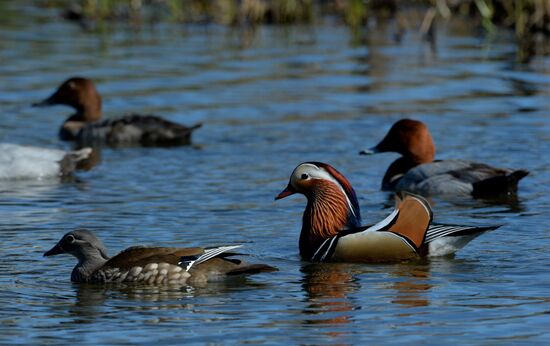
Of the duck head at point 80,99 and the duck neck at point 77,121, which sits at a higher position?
the duck head at point 80,99

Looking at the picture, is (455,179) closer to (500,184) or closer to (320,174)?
(500,184)

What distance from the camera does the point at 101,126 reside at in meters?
19.9

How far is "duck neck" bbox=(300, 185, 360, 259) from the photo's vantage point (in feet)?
39.3

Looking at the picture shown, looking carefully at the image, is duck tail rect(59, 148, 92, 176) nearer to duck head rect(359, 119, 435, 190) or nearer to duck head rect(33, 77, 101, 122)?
duck head rect(359, 119, 435, 190)

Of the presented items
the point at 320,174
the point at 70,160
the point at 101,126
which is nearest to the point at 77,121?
the point at 101,126

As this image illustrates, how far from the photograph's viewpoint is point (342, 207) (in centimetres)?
1206

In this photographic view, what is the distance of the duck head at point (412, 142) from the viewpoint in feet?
53.5

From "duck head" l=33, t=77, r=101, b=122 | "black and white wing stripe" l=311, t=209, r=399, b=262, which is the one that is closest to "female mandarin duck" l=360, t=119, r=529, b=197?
"black and white wing stripe" l=311, t=209, r=399, b=262

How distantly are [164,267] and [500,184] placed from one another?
17.4ft

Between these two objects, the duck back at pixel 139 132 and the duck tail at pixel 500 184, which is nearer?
the duck tail at pixel 500 184

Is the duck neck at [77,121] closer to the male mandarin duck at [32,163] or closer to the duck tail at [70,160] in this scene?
the duck tail at [70,160]

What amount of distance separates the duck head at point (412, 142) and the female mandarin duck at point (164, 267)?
5.73 metres

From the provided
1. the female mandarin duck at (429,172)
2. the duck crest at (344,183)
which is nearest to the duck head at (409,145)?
the female mandarin duck at (429,172)

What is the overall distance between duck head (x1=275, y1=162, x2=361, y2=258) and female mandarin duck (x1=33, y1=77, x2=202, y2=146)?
716 centimetres
